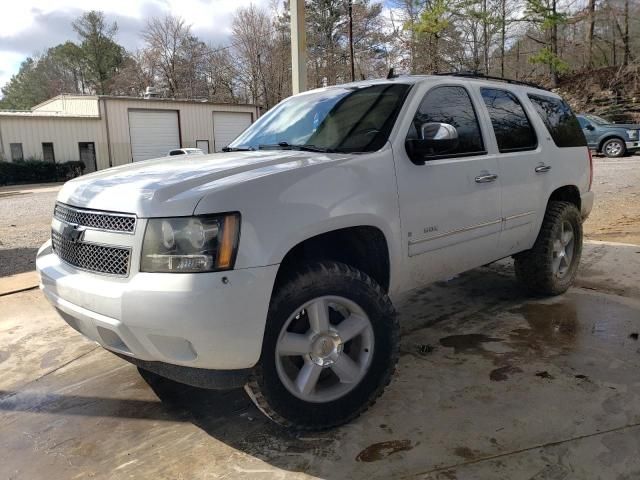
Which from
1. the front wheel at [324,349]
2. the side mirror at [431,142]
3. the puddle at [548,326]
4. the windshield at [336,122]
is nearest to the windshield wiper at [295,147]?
the windshield at [336,122]

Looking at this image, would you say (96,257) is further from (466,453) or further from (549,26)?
(549,26)

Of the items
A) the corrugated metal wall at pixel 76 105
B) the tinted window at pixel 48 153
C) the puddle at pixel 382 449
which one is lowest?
the puddle at pixel 382 449

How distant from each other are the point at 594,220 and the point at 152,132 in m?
26.9

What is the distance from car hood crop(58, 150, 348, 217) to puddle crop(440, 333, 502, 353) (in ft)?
5.83

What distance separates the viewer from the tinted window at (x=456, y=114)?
3.62m

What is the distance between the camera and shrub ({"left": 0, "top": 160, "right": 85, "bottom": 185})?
27062 millimetres

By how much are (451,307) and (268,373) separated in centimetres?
271

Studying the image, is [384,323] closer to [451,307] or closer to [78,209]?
[78,209]

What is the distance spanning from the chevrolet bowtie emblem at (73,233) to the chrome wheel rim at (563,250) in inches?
150

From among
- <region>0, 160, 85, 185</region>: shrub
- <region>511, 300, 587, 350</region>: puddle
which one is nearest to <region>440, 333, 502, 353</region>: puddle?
<region>511, 300, 587, 350</region>: puddle

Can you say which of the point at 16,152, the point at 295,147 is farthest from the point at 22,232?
the point at 16,152

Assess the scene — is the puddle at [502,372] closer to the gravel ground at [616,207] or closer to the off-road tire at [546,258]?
the off-road tire at [546,258]

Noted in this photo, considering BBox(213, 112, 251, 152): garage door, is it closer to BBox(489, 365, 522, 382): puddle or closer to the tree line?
→ the tree line

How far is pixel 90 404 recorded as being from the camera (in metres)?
3.35
